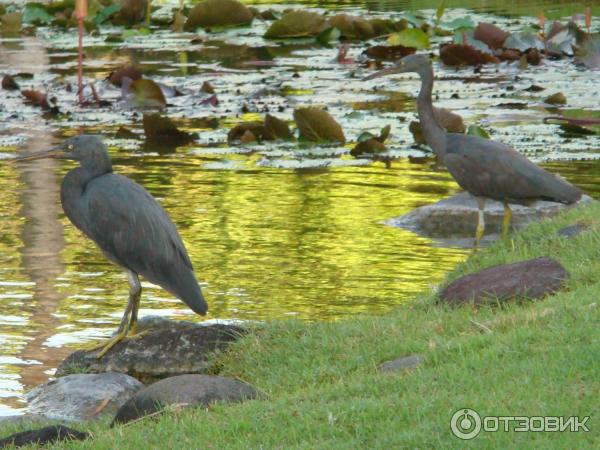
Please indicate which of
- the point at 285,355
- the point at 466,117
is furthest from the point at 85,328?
the point at 466,117

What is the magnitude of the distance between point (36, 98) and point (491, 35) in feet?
19.9

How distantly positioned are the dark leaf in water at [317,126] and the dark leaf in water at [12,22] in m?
10.4

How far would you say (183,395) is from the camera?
525 centimetres

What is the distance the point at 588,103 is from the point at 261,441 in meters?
Result: 10.00

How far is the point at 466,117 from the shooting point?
13.0 meters

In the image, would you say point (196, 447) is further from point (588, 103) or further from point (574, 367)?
point (588, 103)

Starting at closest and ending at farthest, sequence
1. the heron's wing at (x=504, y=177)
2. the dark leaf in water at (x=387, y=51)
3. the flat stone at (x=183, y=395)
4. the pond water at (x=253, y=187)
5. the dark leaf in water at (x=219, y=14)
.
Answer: the flat stone at (x=183, y=395) < the pond water at (x=253, y=187) < the heron's wing at (x=504, y=177) < the dark leaf in water at (x=387, y=51) < the dark leaf in water at (x=219, y=14)

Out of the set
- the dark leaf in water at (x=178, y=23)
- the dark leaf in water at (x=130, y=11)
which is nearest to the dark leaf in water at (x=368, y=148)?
the dark leaf in water at (x=178, y=23)

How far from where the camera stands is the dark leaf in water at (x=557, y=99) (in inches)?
535

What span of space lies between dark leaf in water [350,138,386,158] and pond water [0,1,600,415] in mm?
85

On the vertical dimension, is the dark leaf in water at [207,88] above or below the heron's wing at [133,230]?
below

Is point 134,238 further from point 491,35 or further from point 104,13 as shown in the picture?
point 104,13

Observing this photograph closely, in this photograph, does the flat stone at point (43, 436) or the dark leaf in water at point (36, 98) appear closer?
the flat stone at point (43, 436)

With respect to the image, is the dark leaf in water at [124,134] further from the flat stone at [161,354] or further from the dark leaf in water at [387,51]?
the flat stone at [161,354]
